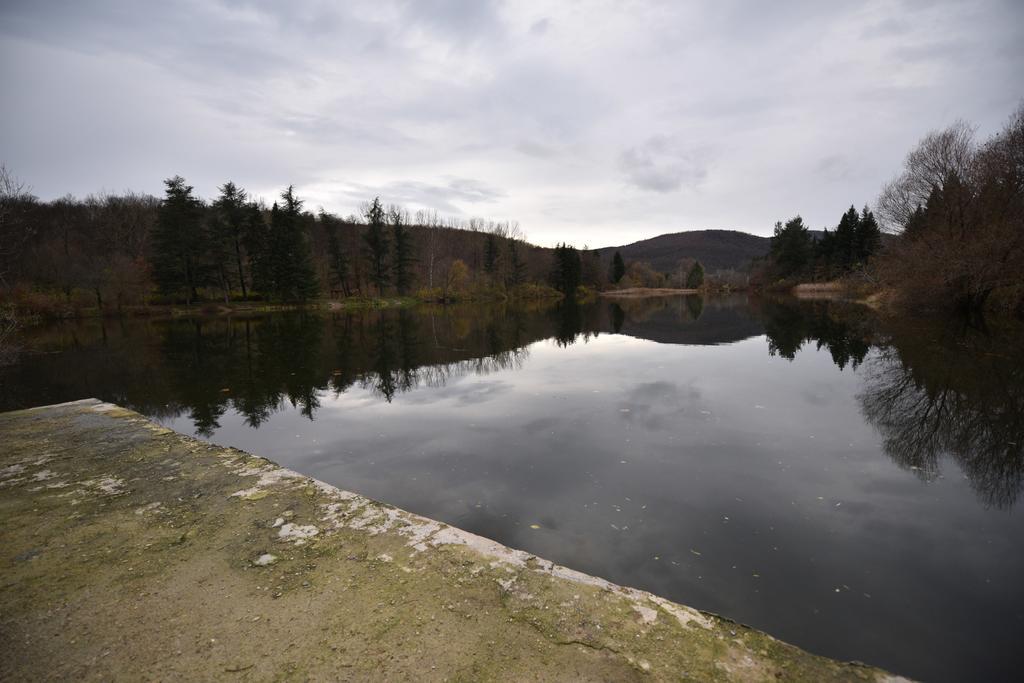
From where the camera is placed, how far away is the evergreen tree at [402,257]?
187 ft

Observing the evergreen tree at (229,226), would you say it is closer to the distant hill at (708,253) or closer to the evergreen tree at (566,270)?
the evergreen tree at (566,270)

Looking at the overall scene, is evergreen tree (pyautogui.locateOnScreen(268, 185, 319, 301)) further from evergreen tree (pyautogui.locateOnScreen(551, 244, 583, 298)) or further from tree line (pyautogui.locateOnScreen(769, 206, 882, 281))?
tree line (pyautogui.locateOnScreen(769, 206, 882, 281))

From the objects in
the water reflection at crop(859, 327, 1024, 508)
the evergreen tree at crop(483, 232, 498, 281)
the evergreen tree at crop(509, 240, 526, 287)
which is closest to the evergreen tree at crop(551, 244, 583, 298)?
the evergreen tree at crop(509, 240, 526, 287)

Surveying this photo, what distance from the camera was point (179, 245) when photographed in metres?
41.5

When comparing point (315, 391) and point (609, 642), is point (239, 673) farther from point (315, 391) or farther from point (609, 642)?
point (315, 391)

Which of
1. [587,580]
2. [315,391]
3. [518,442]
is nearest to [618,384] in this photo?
[518,442]

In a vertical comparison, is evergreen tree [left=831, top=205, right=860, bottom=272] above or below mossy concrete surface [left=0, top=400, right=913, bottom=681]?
above

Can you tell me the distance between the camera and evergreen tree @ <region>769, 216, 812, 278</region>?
77375 mm

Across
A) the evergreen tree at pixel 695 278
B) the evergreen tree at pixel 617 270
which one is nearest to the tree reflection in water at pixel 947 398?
the evergreen tree at pixel 617 270

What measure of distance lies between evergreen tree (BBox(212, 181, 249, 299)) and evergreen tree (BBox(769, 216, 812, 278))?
84862 mm

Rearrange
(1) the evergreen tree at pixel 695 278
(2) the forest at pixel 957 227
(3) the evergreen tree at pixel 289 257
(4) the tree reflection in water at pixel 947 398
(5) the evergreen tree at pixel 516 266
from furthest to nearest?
(1) the evergreen tree at pixel 695 278 < (5) the evergreen tree at pixel 516 266 < (3) the evergreen tree at pixel 289 257 < (2) the forest at pixel 957 227 < (4) the tree reflection in water at pixel 947 398

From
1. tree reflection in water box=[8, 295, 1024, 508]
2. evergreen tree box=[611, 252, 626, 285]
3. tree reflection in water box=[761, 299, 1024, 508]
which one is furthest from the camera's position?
evergreen tree box=[611, 252, 626, 285]

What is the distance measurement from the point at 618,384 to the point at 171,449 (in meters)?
9.41

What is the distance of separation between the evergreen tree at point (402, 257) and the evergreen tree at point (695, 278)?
8153 centimetres
